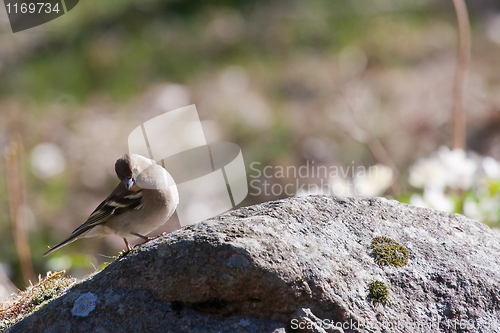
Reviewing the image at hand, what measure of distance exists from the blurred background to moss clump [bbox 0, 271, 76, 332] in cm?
309

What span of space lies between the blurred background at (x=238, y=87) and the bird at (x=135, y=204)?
2.43 metres

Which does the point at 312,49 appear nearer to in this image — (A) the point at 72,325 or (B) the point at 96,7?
(B) the point at 96,7

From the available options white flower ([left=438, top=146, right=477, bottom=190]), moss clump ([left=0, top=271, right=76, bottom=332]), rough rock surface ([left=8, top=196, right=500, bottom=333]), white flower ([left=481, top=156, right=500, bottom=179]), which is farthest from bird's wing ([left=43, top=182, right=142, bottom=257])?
white flower ([left=481, top=156, right=500, bottom=179])

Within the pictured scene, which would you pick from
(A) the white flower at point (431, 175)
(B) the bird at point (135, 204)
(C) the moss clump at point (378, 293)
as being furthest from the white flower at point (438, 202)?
(B) the bird at point (135, 204)

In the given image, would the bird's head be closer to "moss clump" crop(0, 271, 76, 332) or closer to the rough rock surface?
"moss clump" crop(0, 271, 76, 332)

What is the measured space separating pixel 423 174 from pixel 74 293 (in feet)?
10.3

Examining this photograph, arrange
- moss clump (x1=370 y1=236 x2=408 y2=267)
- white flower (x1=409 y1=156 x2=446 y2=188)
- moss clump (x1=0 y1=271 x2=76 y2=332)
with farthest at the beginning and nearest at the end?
white flower (x1=409 y1=156 x2=446 y2=188)
moss clump (x1=0 y1=271 x2=76 y2=332)
moss clump (x1=370 y1=236 x2=408 y2=267)

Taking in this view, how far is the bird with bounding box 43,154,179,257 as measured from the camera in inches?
134

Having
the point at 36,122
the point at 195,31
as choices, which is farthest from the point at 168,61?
the point at 36,122

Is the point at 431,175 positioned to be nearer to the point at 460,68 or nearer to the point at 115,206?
the point at 460,68

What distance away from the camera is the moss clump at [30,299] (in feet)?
8.36

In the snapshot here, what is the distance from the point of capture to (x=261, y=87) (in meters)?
8.27

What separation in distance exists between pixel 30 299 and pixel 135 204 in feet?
3.39

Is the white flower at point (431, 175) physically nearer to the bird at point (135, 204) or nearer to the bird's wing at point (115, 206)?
the bird at point (135, 204)
